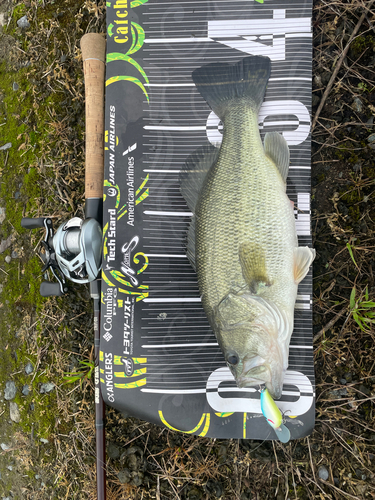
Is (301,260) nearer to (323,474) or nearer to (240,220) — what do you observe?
(240,220)

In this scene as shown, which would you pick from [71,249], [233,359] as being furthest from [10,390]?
[233,359]

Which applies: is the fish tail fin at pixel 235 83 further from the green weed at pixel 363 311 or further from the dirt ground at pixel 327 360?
the green weed at pixel 363 311

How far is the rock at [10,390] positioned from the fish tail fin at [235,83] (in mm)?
2649

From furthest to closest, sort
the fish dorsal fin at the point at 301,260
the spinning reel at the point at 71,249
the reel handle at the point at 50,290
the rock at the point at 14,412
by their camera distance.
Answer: the rock at the point at 14,412 → the reel handle at the point at 50,290 → the spinning reel at the point at 71,249 → the fish dorsal fin at the point at 301,260

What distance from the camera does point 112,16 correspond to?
2141mm

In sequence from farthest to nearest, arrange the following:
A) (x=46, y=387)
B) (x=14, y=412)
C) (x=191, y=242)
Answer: (x=14, y=412) → (x=46, y=387) → (x=191, y=242)

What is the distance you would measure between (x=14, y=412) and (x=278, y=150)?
113 inches

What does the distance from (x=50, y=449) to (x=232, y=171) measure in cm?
252

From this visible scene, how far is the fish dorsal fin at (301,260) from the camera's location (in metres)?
1.86

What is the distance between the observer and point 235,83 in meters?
2.04

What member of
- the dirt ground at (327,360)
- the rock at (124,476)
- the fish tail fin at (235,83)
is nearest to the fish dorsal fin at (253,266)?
the dirt ground at (327,360)

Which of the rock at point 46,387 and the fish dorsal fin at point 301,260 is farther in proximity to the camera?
the rock at point 46,387

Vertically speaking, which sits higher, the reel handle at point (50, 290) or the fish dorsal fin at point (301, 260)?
the fish dorsal fin at point (301, 260)

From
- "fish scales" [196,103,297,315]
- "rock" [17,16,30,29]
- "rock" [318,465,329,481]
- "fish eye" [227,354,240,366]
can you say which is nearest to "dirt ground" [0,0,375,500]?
"rock" [318,465,329,481]
